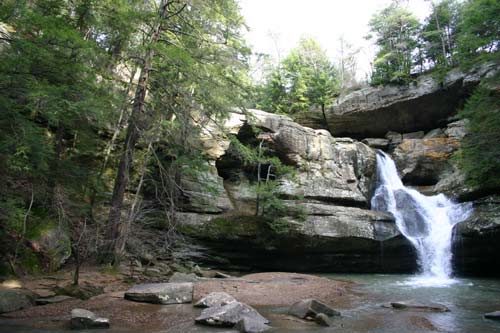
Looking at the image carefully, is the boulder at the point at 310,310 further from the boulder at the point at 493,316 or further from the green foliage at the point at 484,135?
the green foliage at the point at 484,135

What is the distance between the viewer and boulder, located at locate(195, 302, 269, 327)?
627 centimetres

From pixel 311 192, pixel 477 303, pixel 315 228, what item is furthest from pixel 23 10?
pixel 311 192

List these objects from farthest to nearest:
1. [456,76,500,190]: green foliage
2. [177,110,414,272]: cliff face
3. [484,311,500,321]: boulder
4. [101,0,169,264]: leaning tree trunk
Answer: [177,110,414,272]: cliff face → [456,76,500,190]: green foliage → [101,0,169,264]: leaning tree trunk → [484,311,500,321]: boulder

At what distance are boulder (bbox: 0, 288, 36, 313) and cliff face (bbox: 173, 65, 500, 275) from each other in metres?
7.24

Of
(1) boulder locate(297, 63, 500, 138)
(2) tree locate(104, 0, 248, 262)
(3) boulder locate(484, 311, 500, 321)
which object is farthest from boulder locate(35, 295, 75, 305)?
(1) boulder locate(297, 63, 500, 138)

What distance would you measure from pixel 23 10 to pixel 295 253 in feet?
53.6

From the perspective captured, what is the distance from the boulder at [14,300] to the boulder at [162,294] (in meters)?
2.00

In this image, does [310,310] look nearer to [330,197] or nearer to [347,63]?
[330,197]

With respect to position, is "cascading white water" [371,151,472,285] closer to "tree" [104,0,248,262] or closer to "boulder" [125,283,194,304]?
"boulder" [125,283,194,304]

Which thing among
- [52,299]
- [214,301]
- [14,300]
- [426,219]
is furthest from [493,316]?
[426,219]

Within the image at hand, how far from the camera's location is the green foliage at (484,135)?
15125 mm

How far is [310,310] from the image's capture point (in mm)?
7047

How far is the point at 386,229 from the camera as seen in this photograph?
18.8 meters

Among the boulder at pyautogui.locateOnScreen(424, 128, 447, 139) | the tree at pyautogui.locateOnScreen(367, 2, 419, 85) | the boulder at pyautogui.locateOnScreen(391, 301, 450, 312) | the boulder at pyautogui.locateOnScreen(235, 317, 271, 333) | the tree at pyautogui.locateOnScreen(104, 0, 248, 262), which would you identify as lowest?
the boulder at pyautogui.locateOnScreen(235, 317, 271, 333)
